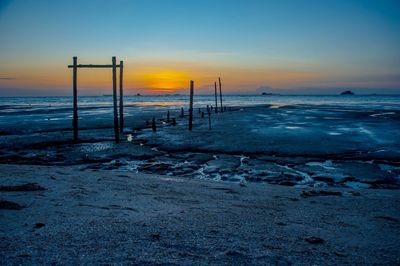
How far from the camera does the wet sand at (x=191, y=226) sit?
3.60m

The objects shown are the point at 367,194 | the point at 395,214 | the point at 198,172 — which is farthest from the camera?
the point at 198,172

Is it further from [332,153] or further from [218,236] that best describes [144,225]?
[332,153]

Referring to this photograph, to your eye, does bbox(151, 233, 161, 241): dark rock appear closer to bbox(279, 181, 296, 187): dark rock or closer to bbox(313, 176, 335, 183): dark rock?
bbox(279, 181, 296, 187): dark rock

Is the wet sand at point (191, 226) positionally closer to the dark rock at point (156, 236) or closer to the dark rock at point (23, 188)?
the dark rock at point (156, 236)

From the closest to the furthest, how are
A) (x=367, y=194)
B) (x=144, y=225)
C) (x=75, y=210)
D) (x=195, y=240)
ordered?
1. (x=195, y=240)
2. (x=144, y=225)
3. (x=75, y=210)
4. (x=367, y=194)

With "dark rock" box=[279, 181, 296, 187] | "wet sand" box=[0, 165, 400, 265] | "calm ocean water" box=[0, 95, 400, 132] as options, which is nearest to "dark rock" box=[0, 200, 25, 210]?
"wet sand" box=[0, 165, 400, 265]

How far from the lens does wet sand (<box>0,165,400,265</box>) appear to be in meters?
3.60

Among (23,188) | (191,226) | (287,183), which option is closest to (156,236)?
(191,226)

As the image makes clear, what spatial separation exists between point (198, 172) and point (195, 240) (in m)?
6.41

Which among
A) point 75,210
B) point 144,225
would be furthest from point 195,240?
point 75,210

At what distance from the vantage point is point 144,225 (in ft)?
14.7

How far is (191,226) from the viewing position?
453cm

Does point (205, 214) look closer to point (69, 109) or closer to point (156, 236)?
point (156, 236)

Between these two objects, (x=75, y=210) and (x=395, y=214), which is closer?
(x=75, y=210)
